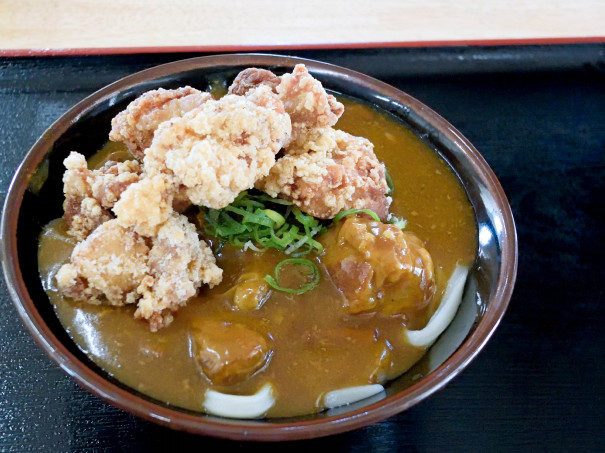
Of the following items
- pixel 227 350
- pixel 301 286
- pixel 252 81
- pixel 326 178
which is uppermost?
pixel 252 81

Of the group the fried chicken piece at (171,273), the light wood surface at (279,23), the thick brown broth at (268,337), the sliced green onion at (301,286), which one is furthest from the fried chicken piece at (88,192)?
the light wood surface at (279,23)

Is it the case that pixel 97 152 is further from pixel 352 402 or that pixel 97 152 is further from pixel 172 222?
pixel 352 402

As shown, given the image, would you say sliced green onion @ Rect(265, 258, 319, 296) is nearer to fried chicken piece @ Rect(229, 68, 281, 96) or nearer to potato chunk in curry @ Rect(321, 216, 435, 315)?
potato chunk in curry @ Rect(321, 216, 435, 315)

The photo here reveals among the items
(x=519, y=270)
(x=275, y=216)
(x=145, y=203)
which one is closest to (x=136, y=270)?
(x=145, y=203)

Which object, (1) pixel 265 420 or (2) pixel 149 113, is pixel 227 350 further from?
(2) pixel 149 113

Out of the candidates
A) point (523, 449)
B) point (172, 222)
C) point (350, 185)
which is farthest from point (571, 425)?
point (172, 222)
